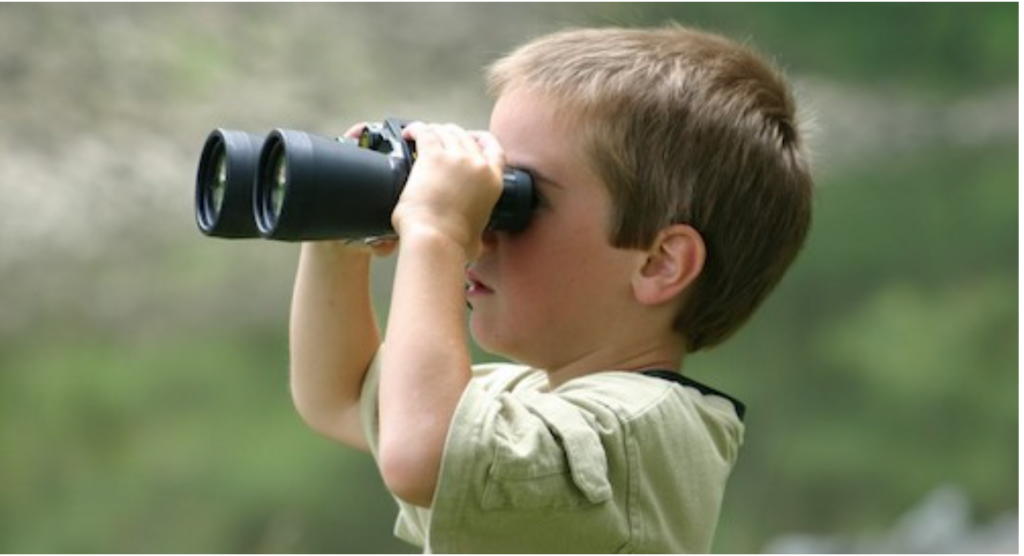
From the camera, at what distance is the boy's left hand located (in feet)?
5.10

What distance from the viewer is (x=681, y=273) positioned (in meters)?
1.70

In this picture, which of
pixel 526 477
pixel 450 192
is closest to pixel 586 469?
pixel 526 477

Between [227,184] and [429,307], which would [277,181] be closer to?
[227,184]

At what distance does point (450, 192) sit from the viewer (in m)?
1.57

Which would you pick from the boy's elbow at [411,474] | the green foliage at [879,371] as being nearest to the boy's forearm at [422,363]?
the boy's elbow at [411,474]

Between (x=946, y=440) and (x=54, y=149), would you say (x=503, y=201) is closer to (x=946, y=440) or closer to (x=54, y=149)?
(x=946, y=440)

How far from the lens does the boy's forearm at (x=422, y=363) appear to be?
1472 millimetres

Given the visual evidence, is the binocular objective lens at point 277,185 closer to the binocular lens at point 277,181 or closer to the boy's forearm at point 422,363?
the binocular lens at point 277,181

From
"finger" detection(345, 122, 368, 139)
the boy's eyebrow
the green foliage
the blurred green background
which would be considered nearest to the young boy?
the boy's eyebrow

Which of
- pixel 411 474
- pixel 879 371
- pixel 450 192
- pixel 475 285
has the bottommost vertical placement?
pixel 879 371

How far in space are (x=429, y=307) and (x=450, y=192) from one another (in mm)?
106

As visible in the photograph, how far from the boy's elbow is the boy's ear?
1.06 ft

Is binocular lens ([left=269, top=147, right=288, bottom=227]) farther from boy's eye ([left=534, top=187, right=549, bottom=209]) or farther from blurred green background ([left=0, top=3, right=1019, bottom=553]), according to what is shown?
blurred green background ([left=0, top=3, right=1019, bottom=553])

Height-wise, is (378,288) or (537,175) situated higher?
(537,175)
